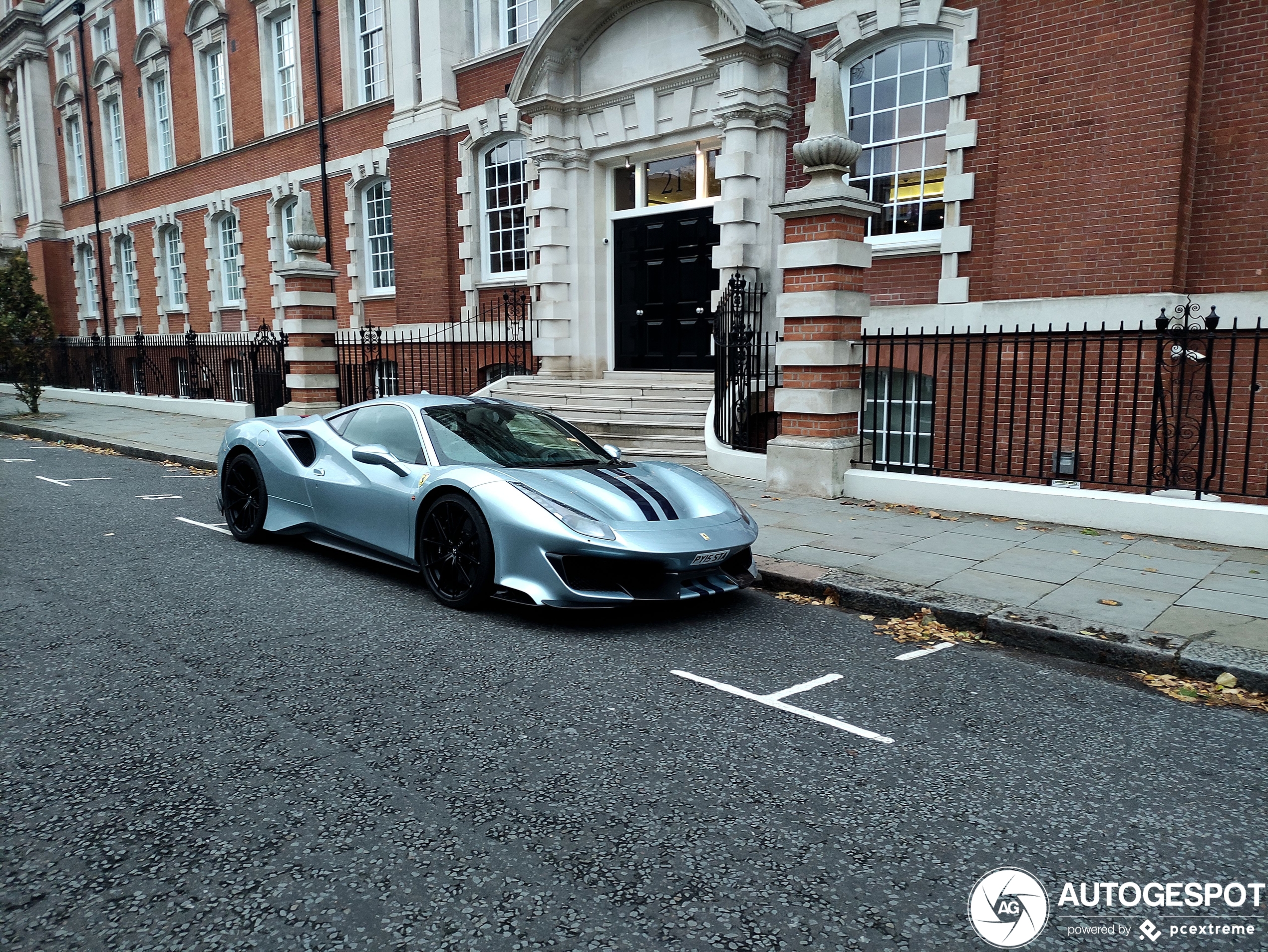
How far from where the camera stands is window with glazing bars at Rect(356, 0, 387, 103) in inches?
730

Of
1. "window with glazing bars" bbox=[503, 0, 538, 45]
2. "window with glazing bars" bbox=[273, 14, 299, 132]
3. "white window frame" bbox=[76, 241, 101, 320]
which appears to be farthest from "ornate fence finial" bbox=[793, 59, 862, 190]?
"white window frame" bbox=[76, 241, 101, 320]

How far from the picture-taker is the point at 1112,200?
9.65m

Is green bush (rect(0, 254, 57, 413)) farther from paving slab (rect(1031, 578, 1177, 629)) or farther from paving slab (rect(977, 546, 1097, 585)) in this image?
paving slab (rect(1031, 578, 1177, 629))

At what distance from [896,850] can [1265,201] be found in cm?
943

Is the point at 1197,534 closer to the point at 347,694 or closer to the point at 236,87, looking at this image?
the point at 347,694

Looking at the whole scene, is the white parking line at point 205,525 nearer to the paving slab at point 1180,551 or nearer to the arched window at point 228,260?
the paving slab at point 1180,551

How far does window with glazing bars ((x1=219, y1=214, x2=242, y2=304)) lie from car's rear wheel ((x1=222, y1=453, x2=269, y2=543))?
18287mm

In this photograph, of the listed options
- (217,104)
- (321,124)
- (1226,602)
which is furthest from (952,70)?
(217,104)

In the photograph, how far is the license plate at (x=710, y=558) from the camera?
5098 millimetres

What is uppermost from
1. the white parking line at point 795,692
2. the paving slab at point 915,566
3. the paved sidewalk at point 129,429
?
the paved sidewalk at point 129,429

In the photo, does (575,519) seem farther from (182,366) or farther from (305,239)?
(182,366)

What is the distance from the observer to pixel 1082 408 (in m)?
9.71

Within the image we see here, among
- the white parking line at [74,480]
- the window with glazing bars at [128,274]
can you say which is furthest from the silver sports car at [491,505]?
the window with glazing bars at [128,274]

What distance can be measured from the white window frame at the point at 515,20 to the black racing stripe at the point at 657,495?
12.9 meters
